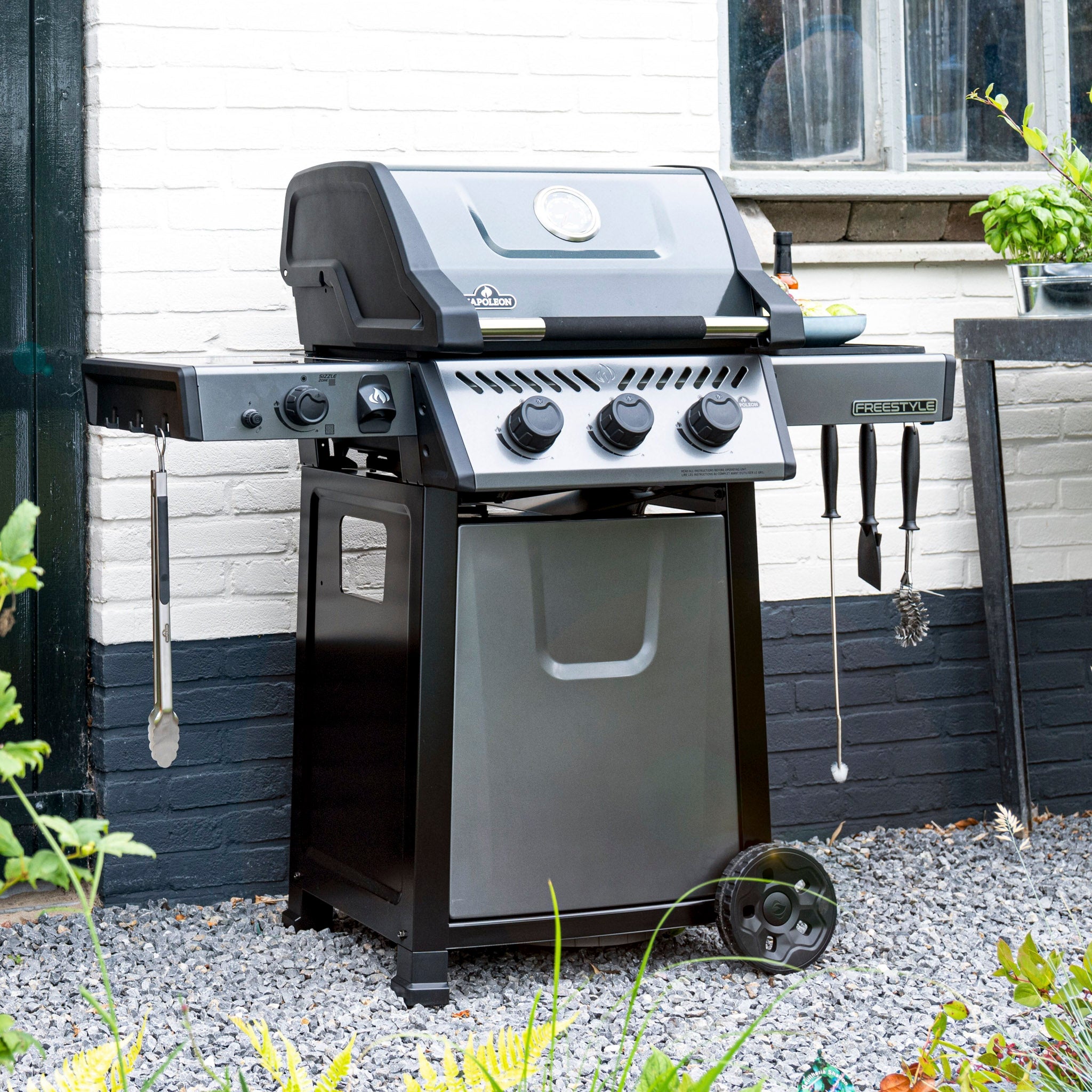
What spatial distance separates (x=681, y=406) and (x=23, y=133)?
1.33 meters

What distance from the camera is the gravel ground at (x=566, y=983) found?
201 centimetres

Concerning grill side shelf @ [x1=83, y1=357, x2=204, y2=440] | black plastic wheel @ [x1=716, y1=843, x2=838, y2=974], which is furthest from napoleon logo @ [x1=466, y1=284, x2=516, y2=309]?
black plastic wheel @ [x1=716, y1=843, x2=838, y2=974]

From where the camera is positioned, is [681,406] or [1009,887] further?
[1009,887]

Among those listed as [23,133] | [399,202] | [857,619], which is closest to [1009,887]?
[857,619]

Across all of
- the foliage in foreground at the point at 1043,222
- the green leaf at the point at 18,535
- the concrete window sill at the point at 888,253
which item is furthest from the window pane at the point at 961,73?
the green leaf at the point at 18,535

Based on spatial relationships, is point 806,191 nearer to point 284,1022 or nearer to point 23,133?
point 23,133

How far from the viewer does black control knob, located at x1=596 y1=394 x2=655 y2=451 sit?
79.4 inches

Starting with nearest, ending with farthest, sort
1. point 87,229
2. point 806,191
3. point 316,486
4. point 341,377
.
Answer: point 341,377 < point 316,486 < point 87,229 < point 806,191

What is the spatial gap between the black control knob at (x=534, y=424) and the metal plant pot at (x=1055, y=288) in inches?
47.4

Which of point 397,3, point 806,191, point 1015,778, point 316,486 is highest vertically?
point 397,3

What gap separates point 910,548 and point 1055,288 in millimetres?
632

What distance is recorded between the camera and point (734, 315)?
216 cm

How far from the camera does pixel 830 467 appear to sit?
8.39 feet

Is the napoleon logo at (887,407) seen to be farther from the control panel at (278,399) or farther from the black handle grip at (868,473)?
the control panel at (278,399)
